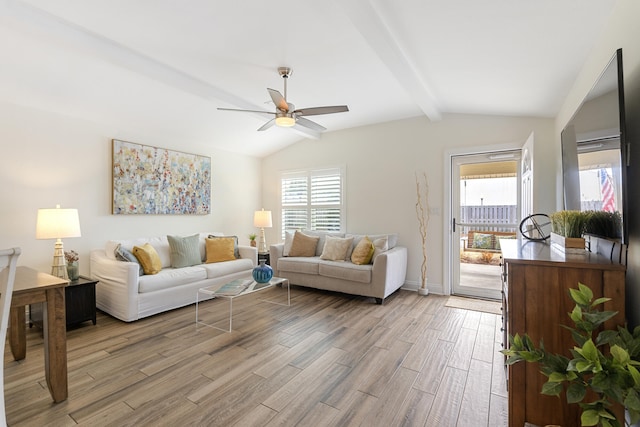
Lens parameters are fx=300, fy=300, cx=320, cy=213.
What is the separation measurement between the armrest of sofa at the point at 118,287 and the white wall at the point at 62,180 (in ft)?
1.46

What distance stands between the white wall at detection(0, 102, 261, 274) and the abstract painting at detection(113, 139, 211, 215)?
0.11m

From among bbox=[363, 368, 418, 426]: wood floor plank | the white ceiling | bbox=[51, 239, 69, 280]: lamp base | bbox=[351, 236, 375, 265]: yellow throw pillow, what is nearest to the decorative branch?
bbox=[351, 236, 375, 265]: yellow throw pillow

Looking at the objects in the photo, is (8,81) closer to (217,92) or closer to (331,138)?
(217,92)

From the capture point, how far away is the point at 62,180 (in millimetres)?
3561

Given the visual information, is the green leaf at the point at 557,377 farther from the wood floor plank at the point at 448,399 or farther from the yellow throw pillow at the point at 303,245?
the yellow throw pillow at the point at 303,245

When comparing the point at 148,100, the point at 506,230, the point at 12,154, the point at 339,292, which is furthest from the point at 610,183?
the point at 12,154

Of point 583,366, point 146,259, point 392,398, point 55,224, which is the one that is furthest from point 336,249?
point 583,366

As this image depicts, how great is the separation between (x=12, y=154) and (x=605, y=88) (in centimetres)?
506

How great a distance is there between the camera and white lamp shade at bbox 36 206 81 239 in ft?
9.76

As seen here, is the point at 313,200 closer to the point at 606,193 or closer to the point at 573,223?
the point at 573,223

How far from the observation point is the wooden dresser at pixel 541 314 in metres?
1.56

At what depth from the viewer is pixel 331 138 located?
215 inches

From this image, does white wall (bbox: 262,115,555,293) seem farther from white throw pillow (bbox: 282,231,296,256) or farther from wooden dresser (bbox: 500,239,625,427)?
wooden dresser (bbox: 500,239,625,427)

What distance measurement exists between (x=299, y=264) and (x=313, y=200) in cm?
156
